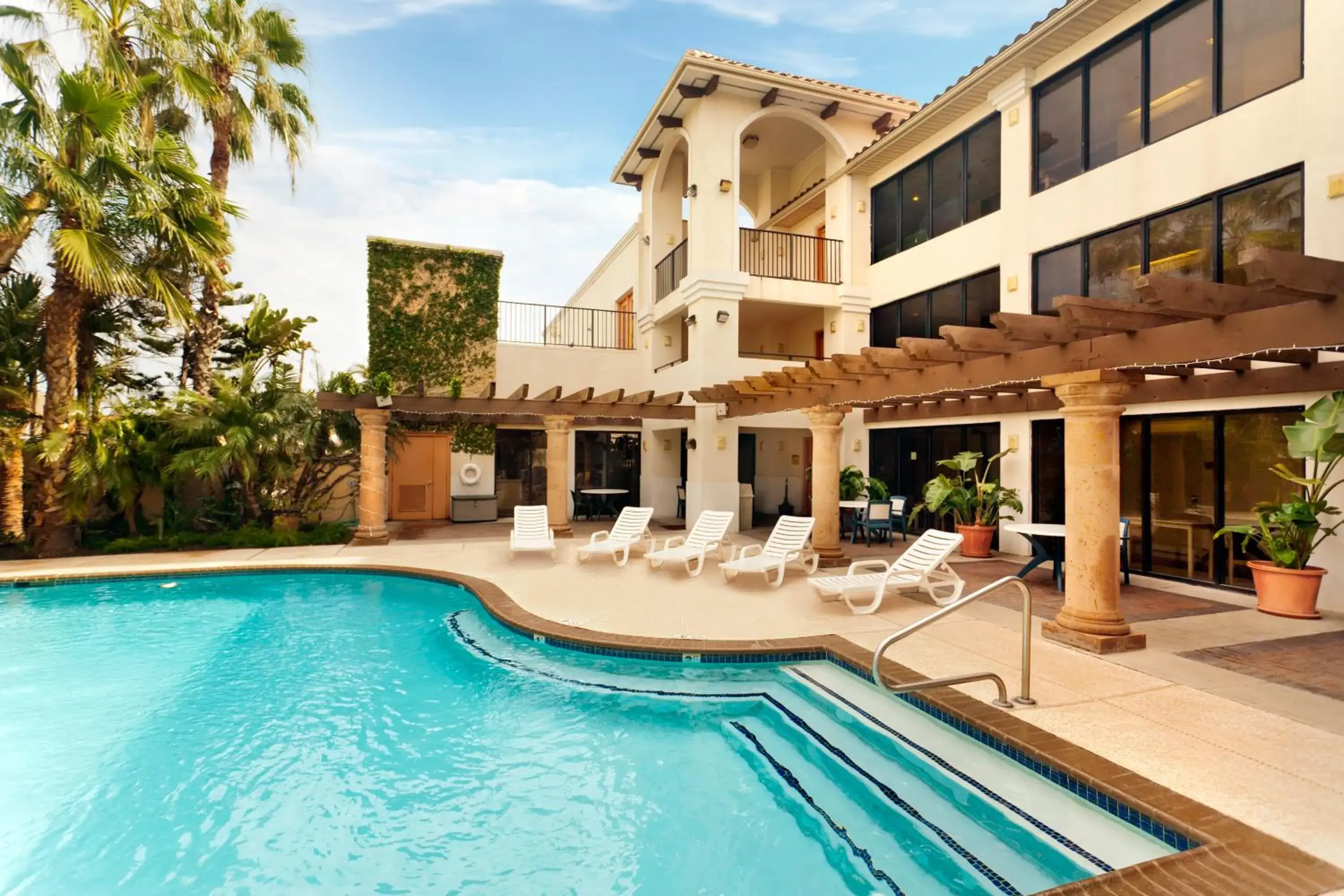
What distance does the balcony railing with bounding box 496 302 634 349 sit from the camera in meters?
18.0

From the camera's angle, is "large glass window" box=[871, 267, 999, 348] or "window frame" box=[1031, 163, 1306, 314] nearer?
"window frame" box=[1031, 163, 1306, 314]

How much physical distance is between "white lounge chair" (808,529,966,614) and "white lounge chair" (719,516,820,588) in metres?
0.96

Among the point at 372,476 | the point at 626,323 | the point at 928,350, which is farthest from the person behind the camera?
the point at 626,323

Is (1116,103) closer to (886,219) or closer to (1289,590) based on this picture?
(886,219)

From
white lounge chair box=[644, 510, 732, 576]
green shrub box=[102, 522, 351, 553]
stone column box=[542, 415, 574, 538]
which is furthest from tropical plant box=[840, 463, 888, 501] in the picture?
green shrub box=[102, 522, 351, 553]

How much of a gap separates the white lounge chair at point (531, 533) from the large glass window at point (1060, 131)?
33.3 ft

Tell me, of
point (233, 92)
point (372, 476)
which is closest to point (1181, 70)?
point (372, 476)

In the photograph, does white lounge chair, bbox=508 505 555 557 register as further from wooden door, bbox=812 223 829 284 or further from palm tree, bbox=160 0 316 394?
wooden door, bbox=812 223 829 284

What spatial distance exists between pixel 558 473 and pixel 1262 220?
39.1 feet

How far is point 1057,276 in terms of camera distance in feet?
33.8

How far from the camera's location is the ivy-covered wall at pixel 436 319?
1698 cm

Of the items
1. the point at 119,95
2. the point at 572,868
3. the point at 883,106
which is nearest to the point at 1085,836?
the point at 572,868

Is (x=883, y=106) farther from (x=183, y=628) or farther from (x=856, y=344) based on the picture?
(x=183, y=628)

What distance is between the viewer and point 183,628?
786cm
